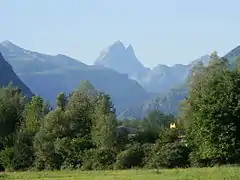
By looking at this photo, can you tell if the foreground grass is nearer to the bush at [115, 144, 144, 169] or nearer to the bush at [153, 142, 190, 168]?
the bush at [153, 142, 190, 168]

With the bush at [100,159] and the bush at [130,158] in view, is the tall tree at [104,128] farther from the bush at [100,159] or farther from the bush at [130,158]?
the bush at [130,158]

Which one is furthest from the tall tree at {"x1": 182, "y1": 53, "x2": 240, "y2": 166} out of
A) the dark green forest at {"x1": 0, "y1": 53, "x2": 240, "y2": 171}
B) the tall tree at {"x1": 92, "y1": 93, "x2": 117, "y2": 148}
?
the tall tree at {"x1": 92, "y1": 93, "x2": 117, "y2": 148}

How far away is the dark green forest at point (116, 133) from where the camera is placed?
62.5 metres

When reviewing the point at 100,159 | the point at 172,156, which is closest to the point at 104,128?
the point at 100,159

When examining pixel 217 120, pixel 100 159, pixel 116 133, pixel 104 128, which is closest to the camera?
pixel 217 120

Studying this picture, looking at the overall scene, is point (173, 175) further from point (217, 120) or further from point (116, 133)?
point (116, 133)

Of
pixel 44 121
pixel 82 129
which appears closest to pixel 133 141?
pixel 82 129

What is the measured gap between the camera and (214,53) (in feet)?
269

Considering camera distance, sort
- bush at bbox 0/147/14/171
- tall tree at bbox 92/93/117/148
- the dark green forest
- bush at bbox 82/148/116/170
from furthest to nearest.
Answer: bush at bbox 0/147/14/171 < tall tree at bbox 92/93/117/148 < bush at bbox 82/148/116/170 < the dark green forest

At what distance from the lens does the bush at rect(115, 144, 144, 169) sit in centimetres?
6738

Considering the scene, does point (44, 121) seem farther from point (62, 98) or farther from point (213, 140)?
point (213, 140)

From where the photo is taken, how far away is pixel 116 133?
247ft

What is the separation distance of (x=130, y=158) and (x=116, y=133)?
7625 millimetres

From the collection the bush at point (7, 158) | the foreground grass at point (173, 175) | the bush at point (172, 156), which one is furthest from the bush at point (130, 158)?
the foreground grass at point (173, 175)
